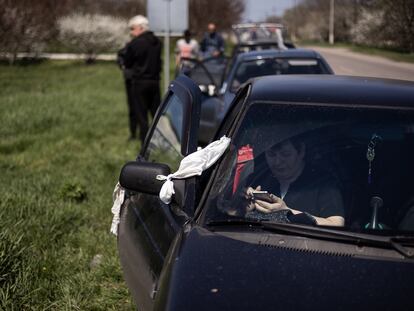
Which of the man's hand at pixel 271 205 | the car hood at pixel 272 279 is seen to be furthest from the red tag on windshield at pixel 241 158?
the car hood at pixel 272 279

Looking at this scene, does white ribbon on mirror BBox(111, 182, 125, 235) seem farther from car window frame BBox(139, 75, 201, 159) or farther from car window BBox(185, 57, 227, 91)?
car window BBox(185, 57, 227, 91)

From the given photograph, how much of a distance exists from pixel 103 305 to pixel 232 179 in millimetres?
1604

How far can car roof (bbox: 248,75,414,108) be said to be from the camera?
3.41m

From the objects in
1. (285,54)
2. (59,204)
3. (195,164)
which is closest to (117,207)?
(195,164)

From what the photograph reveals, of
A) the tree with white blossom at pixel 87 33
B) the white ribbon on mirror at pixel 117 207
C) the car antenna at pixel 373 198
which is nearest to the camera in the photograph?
the car antenna at pixel 373 198

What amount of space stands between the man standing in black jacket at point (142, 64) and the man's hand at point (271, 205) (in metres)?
6.59

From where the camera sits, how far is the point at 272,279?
253 cm

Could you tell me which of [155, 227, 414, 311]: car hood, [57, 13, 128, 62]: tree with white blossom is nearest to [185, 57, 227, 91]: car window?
[155, 227, 414, 311]: car hood

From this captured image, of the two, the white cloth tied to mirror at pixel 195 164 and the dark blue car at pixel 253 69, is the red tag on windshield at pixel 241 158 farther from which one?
the dark blue car at pixel 253 69

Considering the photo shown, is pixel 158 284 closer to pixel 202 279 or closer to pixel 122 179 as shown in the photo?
pixel 202 279

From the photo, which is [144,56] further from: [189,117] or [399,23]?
[189,117]

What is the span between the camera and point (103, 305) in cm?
430

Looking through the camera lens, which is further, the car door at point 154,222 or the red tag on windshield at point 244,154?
the red tag on windshield at point 244,154

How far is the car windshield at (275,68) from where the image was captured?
8.87 metres
